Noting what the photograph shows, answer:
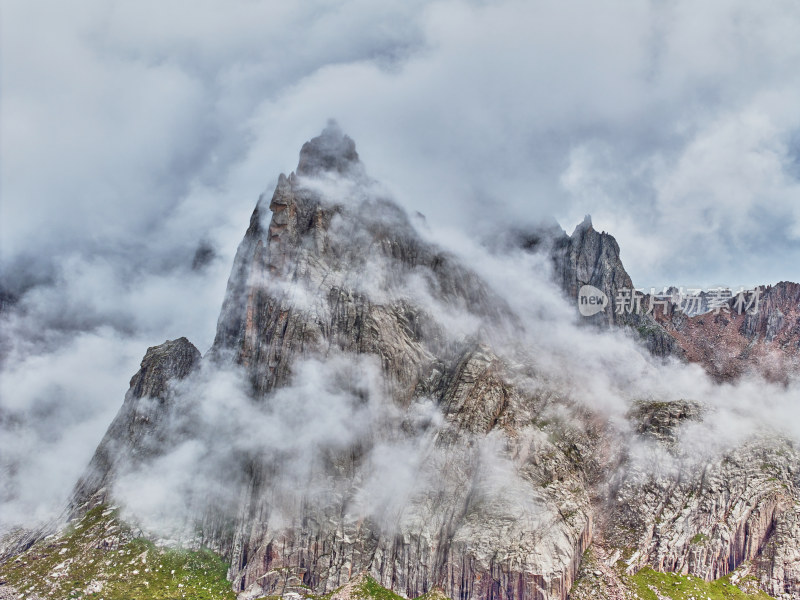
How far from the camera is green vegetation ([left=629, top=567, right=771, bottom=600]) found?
14012 cm

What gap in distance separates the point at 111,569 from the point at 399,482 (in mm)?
90008

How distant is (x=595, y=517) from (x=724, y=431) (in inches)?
1993

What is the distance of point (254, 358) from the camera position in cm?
18888

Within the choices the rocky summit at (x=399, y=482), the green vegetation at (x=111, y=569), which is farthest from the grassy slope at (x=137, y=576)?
the rocky summit at (x=399, y=482)

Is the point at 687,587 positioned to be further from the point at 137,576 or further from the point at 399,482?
the point at 137,576

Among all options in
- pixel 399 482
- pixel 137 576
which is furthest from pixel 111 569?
pixel 399 482

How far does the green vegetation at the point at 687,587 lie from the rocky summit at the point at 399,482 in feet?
1.59

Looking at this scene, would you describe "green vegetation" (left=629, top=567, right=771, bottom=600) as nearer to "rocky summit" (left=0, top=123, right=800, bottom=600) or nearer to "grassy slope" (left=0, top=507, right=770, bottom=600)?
"grassy slope" (left=0, top=507, right=770, bottom=600)

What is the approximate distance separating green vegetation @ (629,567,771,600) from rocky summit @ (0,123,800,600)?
0.48 meters

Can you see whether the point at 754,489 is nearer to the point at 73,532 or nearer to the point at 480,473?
the point at 480,473

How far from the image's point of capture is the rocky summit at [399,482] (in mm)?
146250

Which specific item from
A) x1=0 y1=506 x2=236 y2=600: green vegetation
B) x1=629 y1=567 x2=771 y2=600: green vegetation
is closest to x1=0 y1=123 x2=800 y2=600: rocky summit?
x1=629 y1=567 x2=771 y2=600: green vegetation

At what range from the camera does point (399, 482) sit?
161 metres

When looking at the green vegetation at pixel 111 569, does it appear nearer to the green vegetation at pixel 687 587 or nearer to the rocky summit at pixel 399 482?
the rocky summit at pixel 399 482
